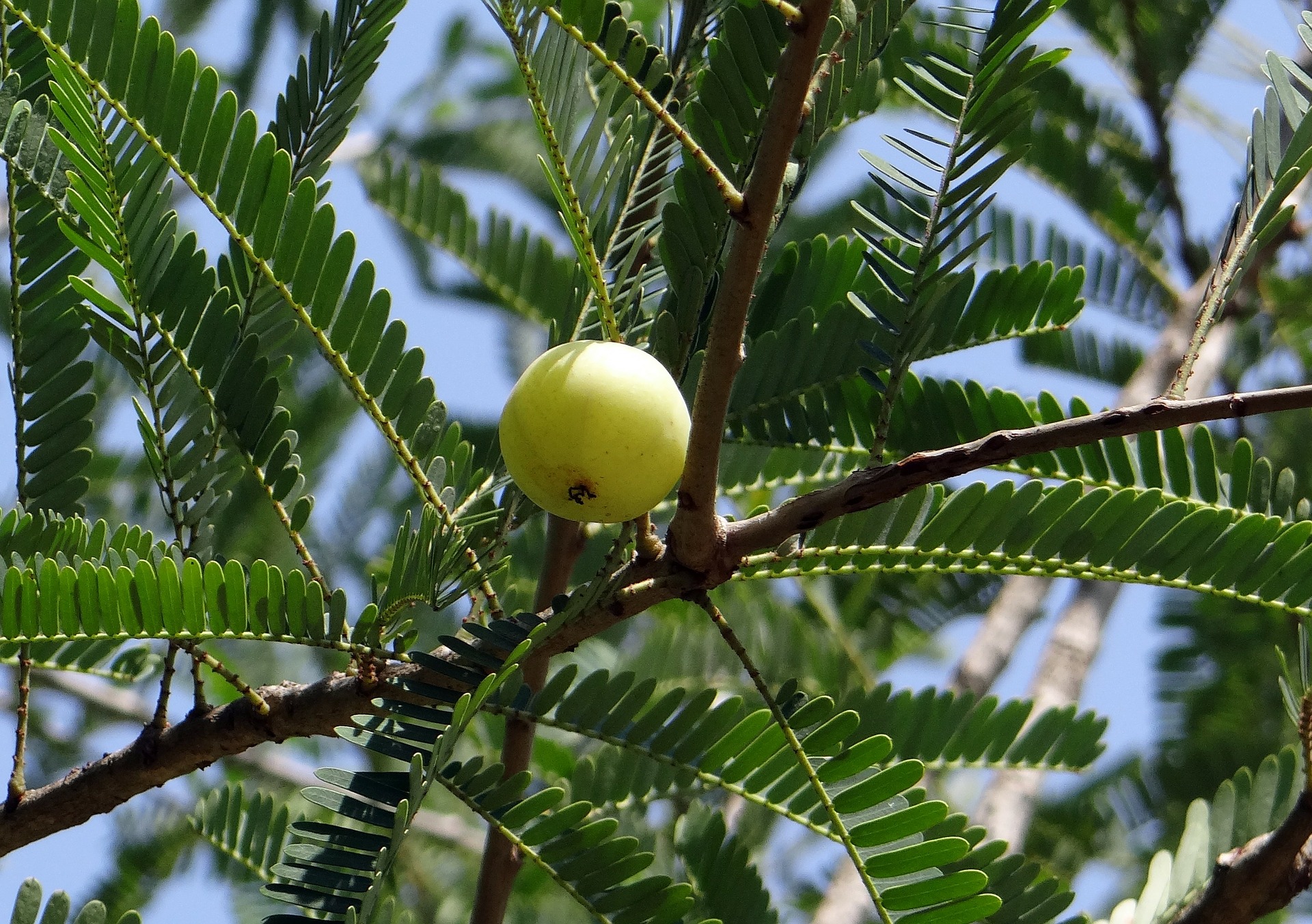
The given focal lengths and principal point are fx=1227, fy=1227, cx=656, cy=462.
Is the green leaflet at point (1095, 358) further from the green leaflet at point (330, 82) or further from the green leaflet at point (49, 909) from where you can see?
the green leaflet at point (49, 909)

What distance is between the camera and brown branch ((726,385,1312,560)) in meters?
0.64

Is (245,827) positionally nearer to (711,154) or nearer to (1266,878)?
(711,154)

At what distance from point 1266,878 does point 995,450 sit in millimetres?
622

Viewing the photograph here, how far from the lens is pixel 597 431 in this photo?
734 mm

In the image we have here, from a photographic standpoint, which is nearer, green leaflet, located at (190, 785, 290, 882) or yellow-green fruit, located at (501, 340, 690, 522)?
yellow-green fruit, located at (501, 340, 690, 522)

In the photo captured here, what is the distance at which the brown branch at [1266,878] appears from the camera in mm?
1041

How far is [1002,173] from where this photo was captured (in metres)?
0.80

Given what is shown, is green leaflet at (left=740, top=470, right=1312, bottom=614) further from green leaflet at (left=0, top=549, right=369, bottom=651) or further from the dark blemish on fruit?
green leaflet at (left=0, top=549, right=369, bottom=651)

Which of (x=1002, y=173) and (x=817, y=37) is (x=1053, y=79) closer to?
(x=1002, y=173)

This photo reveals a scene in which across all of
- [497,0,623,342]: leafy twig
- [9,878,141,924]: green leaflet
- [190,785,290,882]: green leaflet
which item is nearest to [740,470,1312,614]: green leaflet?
[497,0,623,342]: leafy twig

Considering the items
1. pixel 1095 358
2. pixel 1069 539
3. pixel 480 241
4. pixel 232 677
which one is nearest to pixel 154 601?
pixel 232 677

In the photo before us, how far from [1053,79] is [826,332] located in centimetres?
166

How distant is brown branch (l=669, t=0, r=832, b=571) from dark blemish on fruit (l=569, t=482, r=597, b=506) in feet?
0.18

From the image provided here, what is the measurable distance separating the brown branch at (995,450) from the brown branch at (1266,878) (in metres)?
0.55
